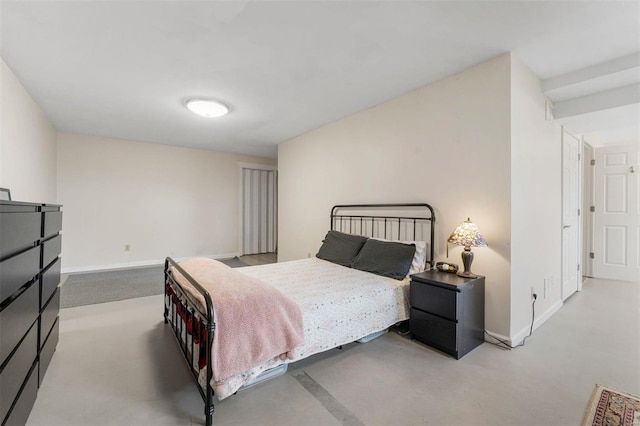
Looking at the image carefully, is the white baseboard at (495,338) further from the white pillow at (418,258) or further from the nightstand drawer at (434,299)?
the white pillow at (418,258)

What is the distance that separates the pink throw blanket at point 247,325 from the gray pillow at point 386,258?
117 centimetres

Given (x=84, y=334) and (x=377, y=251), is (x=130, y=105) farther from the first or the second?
(x=377, y=251)

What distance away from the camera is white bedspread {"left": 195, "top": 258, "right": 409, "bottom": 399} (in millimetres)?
1976

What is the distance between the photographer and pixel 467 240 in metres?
2.37

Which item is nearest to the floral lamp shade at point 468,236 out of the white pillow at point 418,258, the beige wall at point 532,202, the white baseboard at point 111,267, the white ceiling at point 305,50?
the beige wall at point 532,202

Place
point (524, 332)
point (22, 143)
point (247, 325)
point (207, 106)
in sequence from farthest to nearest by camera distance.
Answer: point (207, 106)
point (22, 143)
point (524, 332)
point (247, 325)

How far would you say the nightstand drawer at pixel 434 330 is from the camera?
223 cm

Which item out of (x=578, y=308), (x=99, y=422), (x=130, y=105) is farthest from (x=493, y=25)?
(x=130, y=105)

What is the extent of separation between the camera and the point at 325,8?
1812 mm

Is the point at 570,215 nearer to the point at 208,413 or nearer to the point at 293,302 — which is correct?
the point at 293,302

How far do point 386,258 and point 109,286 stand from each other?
4.02 metres

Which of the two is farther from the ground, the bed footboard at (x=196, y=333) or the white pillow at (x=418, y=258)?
the white pillow at (x=418, y=258)

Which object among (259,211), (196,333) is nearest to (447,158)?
(196,333)

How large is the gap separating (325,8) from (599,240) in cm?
543
